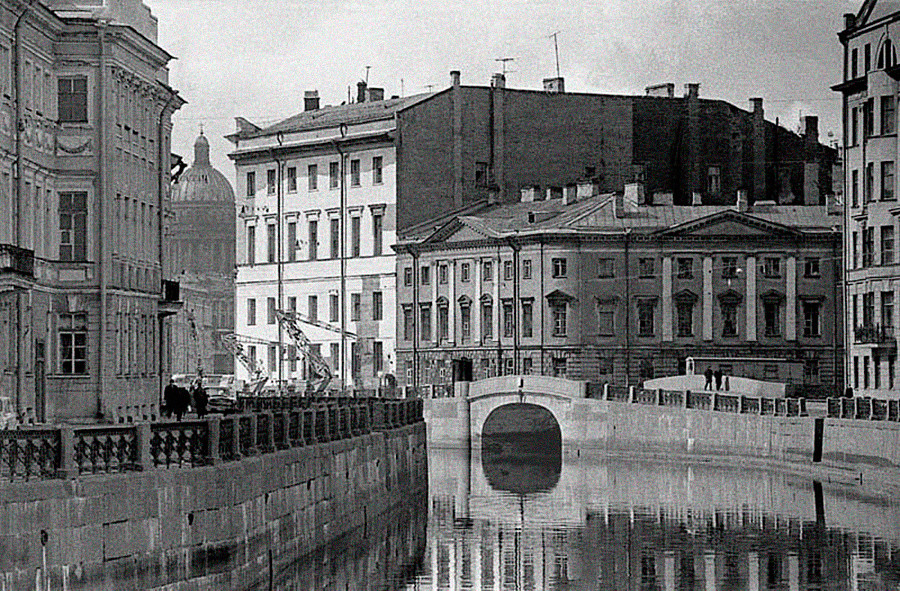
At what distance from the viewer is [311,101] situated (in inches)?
4729

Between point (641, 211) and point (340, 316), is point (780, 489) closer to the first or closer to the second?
point (641, 211)

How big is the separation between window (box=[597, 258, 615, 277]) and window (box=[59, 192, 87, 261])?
152ft

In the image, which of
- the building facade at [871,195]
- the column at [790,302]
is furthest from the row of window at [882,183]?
the column at [790,302]

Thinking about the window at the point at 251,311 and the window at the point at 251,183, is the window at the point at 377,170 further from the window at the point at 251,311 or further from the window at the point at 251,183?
the window at the point at 251,311

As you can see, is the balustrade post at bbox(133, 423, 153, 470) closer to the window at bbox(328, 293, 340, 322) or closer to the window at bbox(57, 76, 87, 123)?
the window at bbox(57, 76, 87, 123)

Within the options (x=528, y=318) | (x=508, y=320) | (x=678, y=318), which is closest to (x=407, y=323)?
(x=508, y=320)

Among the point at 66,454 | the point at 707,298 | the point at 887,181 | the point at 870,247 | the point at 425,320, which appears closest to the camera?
the point at 66,454

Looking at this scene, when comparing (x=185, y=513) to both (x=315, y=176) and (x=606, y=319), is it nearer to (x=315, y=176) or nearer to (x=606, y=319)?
(x=606, y=319)

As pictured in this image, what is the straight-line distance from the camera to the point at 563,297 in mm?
98688

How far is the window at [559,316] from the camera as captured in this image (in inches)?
3903

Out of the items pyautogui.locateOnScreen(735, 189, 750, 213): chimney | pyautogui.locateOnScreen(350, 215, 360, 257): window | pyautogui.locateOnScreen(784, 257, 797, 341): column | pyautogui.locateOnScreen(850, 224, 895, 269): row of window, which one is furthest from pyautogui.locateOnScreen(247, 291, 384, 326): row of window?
pyautogui.locateOnScreen(850, 224, 895, 269): row of window

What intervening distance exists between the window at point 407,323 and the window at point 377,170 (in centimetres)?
614

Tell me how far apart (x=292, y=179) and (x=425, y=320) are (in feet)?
37.5

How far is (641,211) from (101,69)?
48.8 meters
